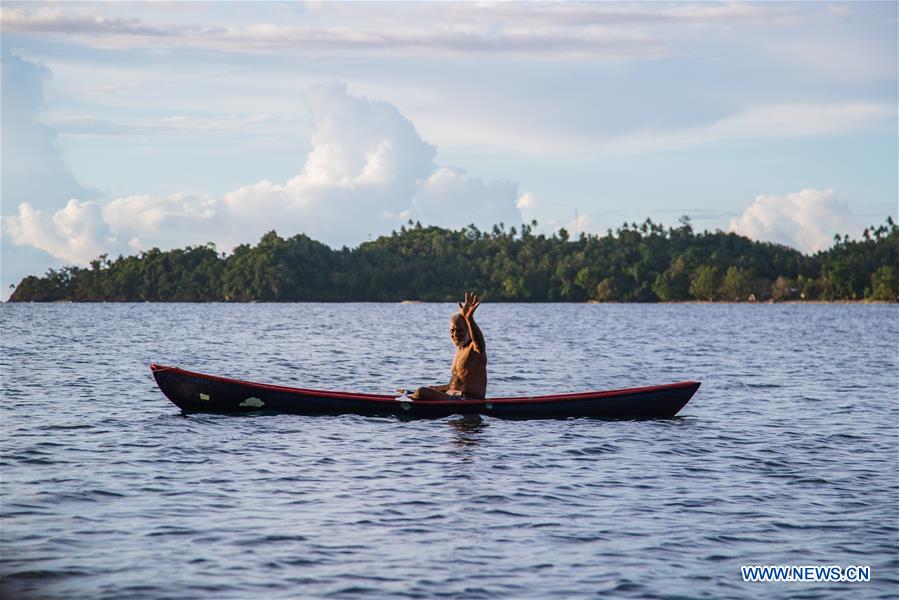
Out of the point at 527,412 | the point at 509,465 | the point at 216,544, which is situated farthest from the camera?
the point at 527,412

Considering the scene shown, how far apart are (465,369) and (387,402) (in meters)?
1.79

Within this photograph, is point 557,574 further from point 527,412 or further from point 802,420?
point 802,420

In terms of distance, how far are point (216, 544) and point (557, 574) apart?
3987 millimetres

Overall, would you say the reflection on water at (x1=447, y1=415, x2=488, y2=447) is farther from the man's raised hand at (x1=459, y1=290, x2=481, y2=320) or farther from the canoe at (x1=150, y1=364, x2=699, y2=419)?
the man's raised hand at (x1=459, y1=290, x2=481, y2=320)

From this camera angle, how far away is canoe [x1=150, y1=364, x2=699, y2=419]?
22219 mm

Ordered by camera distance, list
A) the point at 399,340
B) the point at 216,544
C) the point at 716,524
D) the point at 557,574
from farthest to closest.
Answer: the point at 399,340, the point at 716,524, the point at 216,544, the point at 557,574

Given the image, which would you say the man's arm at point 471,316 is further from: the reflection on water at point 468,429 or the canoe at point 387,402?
the reflection on water at point 468,429

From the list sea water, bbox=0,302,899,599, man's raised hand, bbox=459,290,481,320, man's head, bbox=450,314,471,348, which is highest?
man's raised hand, bbox=459,290,481,320

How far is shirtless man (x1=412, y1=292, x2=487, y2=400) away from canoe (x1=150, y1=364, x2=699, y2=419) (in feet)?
0.63

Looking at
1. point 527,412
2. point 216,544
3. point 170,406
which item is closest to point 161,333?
point 170,406

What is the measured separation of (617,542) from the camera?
12875 mm

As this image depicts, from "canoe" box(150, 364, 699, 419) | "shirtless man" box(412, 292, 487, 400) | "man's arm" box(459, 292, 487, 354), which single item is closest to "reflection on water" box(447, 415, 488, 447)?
"canoe" box(150, 364, 699, 419)

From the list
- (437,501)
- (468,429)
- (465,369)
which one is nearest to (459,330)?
(465,369)

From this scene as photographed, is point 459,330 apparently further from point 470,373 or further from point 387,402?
point 387,402
